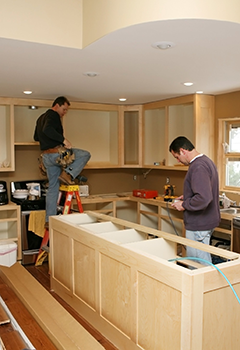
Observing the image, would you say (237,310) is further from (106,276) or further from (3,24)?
(3,24)

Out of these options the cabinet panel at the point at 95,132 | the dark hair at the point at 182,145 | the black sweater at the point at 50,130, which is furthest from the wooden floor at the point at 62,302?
the cabinet panel at the point at 95,132

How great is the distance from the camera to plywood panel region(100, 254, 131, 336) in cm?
262

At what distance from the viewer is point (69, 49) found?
2891 mm

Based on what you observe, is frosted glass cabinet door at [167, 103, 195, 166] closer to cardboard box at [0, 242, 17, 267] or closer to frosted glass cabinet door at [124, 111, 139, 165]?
frosted glass cabinet door at [124, 111, 139, 165]

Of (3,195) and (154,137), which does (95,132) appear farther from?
(3,195)

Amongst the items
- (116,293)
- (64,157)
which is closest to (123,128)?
(64,157)

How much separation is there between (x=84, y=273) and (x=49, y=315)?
0.95 metres

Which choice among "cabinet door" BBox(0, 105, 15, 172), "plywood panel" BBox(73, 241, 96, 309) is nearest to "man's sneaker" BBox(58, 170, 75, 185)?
"cabinet door" BBox(0, 105, 15, 172)

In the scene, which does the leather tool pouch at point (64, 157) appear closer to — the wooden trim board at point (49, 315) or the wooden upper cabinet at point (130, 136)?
the wooden upper cabinet at point (130, 136)

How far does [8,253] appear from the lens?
16.1 ft

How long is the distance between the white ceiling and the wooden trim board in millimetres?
1806

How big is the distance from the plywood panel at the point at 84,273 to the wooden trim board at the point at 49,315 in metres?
0.46

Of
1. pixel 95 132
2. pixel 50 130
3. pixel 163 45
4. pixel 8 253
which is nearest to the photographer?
pixel 163 45

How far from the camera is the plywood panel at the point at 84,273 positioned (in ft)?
10.2
